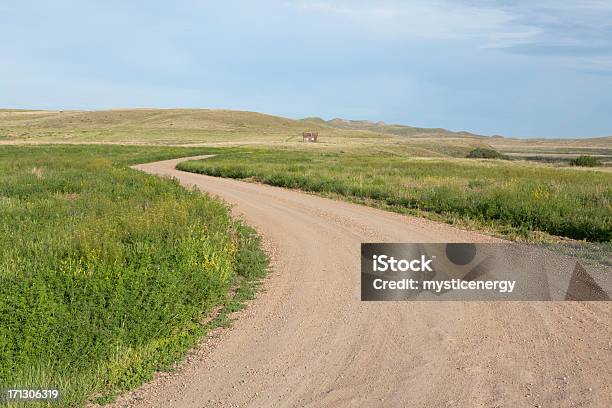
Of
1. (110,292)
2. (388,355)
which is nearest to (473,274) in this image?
(388,355)

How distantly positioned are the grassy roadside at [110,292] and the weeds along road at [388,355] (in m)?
0.48

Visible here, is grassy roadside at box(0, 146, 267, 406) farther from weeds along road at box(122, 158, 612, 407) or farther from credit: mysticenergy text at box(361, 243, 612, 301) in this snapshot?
credit: mysticenergy text at box(361, 243, 612, 301)

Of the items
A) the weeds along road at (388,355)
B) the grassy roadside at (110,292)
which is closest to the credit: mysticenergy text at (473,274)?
the weeds along road at (388,355)

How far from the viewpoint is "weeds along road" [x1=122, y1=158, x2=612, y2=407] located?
5637mm

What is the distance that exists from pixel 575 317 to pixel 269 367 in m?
4.35

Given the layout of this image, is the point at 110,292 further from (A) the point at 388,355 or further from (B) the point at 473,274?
(B) the point at 473,274

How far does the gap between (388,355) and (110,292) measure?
350cm

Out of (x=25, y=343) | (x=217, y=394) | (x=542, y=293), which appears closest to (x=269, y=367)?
(x=217, y=394)

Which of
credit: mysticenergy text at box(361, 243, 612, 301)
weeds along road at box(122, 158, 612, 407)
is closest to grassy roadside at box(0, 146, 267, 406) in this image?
weeds along road at box(122, 158, 612, 407)

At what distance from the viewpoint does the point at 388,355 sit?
657cm

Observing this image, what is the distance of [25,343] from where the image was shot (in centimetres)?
586

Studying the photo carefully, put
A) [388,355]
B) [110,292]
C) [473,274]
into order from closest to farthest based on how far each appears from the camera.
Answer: [388,355] < [110,292] < [473,274]

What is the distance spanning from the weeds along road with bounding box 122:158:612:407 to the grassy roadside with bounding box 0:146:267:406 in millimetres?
485

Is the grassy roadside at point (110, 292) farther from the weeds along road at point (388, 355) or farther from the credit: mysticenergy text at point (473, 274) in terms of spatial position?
the credit: mysticenergy text at point (473, 274)
